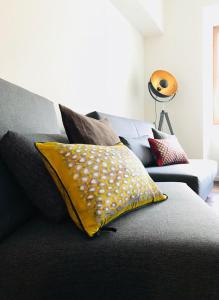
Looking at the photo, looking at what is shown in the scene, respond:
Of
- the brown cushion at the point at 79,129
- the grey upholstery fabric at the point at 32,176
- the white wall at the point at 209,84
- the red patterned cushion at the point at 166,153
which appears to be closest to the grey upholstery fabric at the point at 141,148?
the red patterned cushion at the point at 166,153

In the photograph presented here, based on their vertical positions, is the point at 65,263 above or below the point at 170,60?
below

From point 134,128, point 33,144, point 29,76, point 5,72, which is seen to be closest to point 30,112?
point 33,144

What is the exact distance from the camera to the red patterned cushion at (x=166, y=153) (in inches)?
91.4

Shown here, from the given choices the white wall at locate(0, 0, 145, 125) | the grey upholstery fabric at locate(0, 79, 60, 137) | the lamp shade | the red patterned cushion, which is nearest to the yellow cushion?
the grey upholstery fabric at locate(0, 79, 60, 137)

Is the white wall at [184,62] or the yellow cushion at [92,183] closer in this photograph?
the yellow cushion at [92,183]

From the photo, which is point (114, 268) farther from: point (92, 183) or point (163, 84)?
point (163, 84)

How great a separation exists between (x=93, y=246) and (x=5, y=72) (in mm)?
1232

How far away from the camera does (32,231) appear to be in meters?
0.83

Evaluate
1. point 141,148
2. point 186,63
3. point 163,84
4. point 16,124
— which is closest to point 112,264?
point 16,124

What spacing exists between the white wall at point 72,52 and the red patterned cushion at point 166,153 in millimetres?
683

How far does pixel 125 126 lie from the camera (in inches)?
98.5

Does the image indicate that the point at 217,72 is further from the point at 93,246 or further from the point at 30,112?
the point at 93,246

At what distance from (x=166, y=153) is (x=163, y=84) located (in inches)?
60.4

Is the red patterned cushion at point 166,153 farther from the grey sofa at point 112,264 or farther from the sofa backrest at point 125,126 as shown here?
the grey sofa at point 112,264
